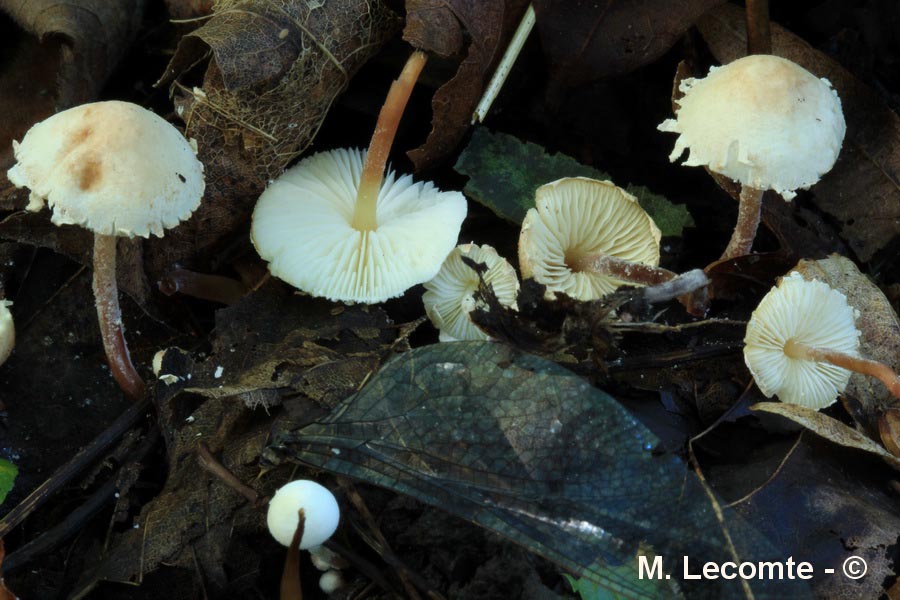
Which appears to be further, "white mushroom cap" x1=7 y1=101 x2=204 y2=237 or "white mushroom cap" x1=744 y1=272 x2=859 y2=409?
"white mushroom cap" x1=744 y1=272 x2=859 y2=409

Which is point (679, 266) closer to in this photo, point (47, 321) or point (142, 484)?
point (142, 484)

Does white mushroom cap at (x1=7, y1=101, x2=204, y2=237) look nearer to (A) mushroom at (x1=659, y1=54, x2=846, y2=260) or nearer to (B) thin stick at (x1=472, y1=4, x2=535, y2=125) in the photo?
(B) thin stick at (x1=472, y1=4, x2=535, y2=125)

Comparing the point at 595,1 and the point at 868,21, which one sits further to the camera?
the point at 868,21

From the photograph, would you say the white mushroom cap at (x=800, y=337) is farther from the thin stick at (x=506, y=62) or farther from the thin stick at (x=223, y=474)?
the thin stick at (x=223, y=474)

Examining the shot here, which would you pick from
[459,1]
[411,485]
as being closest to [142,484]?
[411,485]

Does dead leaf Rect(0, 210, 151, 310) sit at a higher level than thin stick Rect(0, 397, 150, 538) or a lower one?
higher

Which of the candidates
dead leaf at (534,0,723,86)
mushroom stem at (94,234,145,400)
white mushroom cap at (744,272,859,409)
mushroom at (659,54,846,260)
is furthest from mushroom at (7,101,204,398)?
white mushroom cap at (744,272,859,409)
